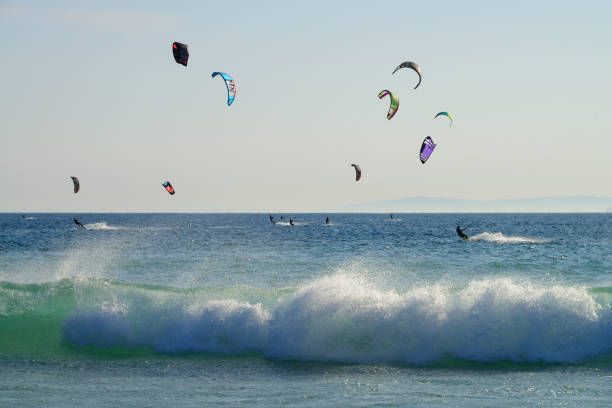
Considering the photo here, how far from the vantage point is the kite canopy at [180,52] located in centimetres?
1603

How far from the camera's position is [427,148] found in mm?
20406

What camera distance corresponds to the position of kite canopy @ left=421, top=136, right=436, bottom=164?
19825 millimetres

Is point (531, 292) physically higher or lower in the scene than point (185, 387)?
higher

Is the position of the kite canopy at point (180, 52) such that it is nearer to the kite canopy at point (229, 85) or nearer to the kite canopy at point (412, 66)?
the kite canopy at point (229, 85)

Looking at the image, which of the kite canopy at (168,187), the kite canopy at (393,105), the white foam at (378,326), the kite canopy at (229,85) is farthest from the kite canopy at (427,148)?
the kite canopy at (168,187)

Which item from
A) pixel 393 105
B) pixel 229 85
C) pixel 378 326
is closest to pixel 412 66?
pixel 393 105

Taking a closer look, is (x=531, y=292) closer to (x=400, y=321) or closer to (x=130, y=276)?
(x=400, y=321)

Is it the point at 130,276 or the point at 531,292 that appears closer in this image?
the point at 531,292

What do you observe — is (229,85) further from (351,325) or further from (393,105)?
(351,325)

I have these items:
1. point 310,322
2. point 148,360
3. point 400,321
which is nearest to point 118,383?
point 148,360

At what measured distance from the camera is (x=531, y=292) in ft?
40.0

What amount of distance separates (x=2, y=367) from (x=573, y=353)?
874cm

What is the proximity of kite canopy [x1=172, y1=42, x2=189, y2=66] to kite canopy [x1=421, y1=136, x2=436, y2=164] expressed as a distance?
7.09 metres

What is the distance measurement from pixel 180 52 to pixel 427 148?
312 inches
